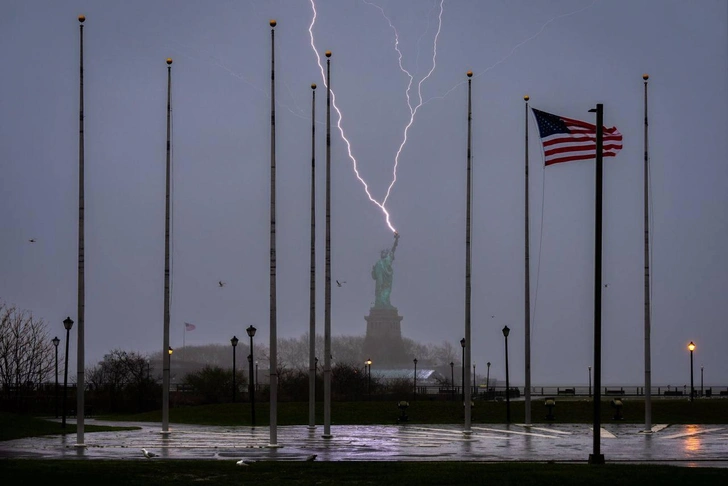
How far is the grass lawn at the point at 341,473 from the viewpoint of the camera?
70.3 feet

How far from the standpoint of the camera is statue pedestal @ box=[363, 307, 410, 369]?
6777 inches

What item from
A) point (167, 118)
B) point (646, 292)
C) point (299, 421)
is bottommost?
point (299, 421)

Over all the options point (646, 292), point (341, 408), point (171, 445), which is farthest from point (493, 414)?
point (171, 445)

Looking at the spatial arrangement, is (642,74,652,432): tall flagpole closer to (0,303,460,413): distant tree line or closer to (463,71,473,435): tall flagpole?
(463,71,473,435): tall flagpole

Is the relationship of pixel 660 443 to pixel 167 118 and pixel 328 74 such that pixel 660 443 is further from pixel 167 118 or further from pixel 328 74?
pixel 167 118

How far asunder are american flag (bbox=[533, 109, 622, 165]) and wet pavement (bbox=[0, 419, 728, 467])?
9.91 m

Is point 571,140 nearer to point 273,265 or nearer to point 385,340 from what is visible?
point 273,265

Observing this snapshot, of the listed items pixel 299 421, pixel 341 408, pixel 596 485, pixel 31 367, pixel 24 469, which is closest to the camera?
pixel 596 485

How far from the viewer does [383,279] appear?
178750 mm

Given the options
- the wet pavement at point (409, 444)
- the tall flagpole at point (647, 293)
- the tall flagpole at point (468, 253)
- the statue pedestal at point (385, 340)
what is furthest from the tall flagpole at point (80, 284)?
the statue pedestal at point (385, 340)

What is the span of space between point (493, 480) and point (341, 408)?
3698 centimetres

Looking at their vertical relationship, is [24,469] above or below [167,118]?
below

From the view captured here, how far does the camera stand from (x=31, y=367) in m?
84.9

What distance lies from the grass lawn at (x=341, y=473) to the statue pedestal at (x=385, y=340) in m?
145
